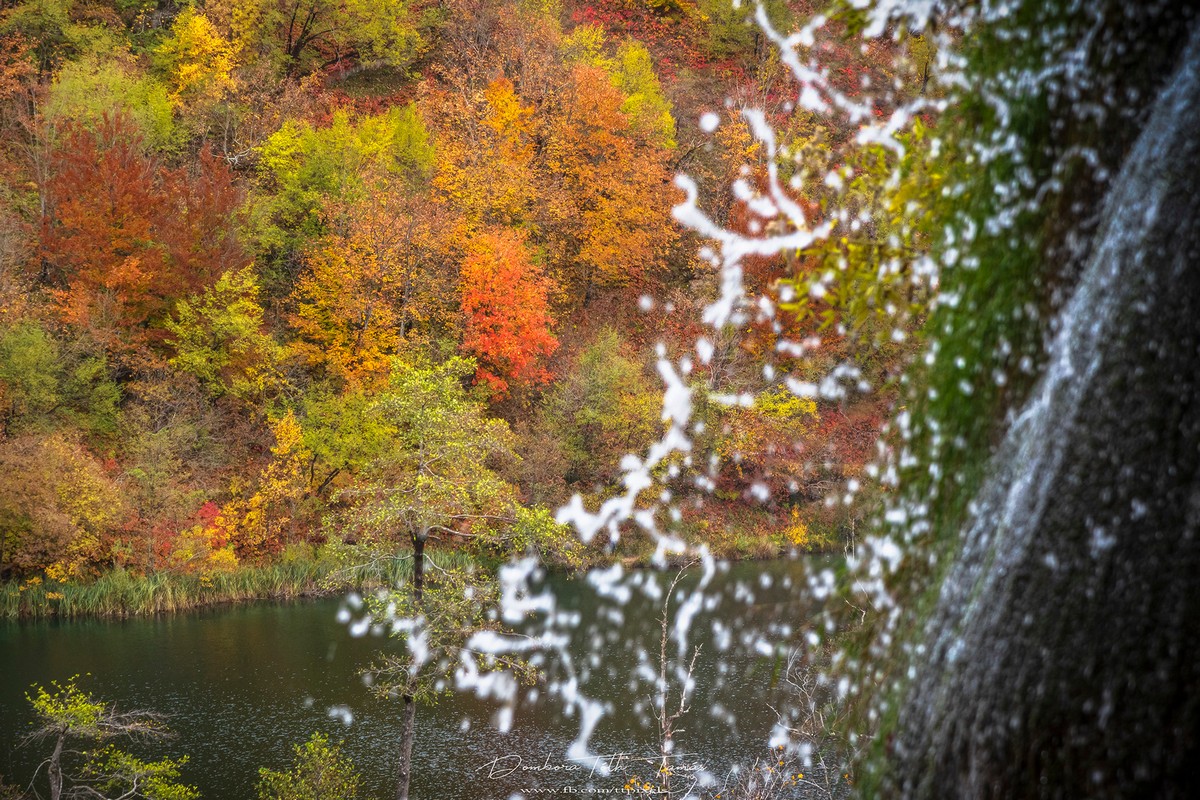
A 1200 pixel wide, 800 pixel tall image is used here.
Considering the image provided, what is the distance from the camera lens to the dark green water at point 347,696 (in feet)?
40.4

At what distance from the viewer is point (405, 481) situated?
38.3 feet

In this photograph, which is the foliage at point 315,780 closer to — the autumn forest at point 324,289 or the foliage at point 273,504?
the autumn forest at point 324,289

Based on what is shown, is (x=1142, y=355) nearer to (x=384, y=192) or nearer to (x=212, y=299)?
(x=212, y=299)

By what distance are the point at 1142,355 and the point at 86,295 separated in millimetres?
24163

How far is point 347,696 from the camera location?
48.5 feet

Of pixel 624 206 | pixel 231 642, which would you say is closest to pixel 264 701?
pixel 231 642

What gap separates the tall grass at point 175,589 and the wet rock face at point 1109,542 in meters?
15.9

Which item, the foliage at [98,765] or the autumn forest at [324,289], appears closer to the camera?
the foliage at [98,765]

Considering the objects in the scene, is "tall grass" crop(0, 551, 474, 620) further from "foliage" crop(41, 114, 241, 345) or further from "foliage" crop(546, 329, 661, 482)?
"foliage" crop(41, 114, 241, 345)

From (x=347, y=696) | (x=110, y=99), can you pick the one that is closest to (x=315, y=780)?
(x=347, y=696)

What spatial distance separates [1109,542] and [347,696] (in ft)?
48.9

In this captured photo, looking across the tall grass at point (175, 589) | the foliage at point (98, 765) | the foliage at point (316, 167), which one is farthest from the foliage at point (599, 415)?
the foliage at point (98, 765)

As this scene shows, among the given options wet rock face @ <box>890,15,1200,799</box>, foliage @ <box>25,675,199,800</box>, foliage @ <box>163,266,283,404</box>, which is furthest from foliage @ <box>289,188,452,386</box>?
wet rock face @ <box>890,15,1200,799</box>

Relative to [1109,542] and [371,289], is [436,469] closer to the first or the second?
[1109,542]
